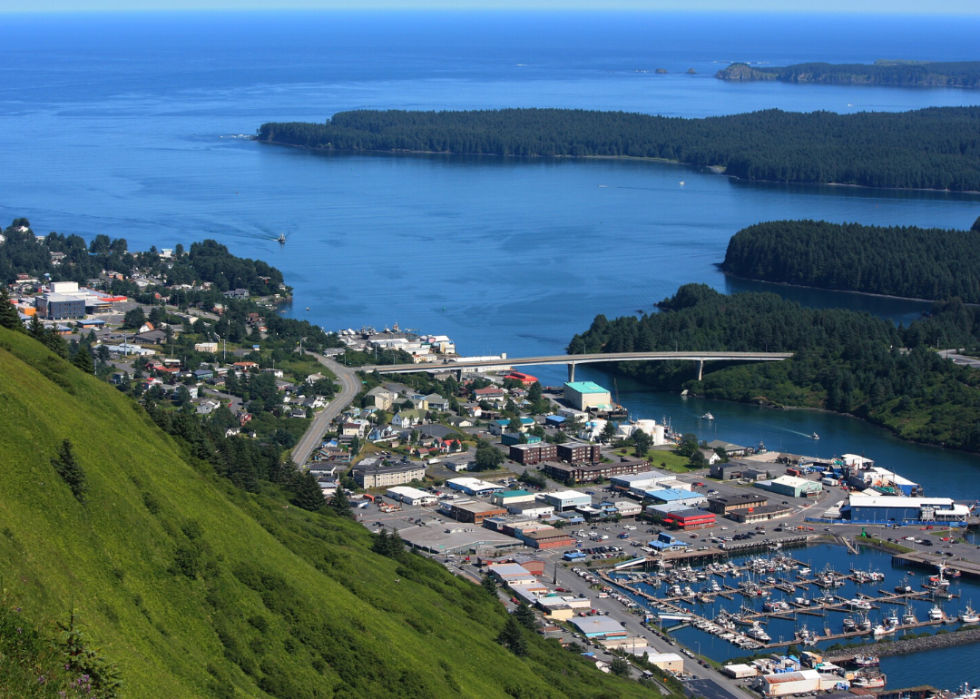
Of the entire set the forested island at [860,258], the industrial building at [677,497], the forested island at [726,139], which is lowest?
the industrial building at [677,497]

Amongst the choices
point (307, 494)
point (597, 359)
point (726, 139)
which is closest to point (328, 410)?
point (597, 359)

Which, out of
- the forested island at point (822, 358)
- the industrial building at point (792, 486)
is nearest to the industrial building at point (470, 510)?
the industrial building at point (792, 486)

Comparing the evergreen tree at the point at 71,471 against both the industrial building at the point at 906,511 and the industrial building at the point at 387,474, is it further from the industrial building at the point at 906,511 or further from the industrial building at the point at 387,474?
the industrial building at the point at 906,511

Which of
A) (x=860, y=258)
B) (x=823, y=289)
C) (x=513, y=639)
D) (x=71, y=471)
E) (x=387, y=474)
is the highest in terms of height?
(x=71, y=471)

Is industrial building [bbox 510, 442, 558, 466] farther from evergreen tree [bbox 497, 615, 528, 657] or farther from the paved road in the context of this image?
evergreen tree [bbox 497, 615, 528, 657]

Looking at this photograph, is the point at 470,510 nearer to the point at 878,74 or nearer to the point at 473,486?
the point at 473,486

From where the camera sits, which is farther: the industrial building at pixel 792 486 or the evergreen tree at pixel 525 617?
the industrial building at pixel 792 486
